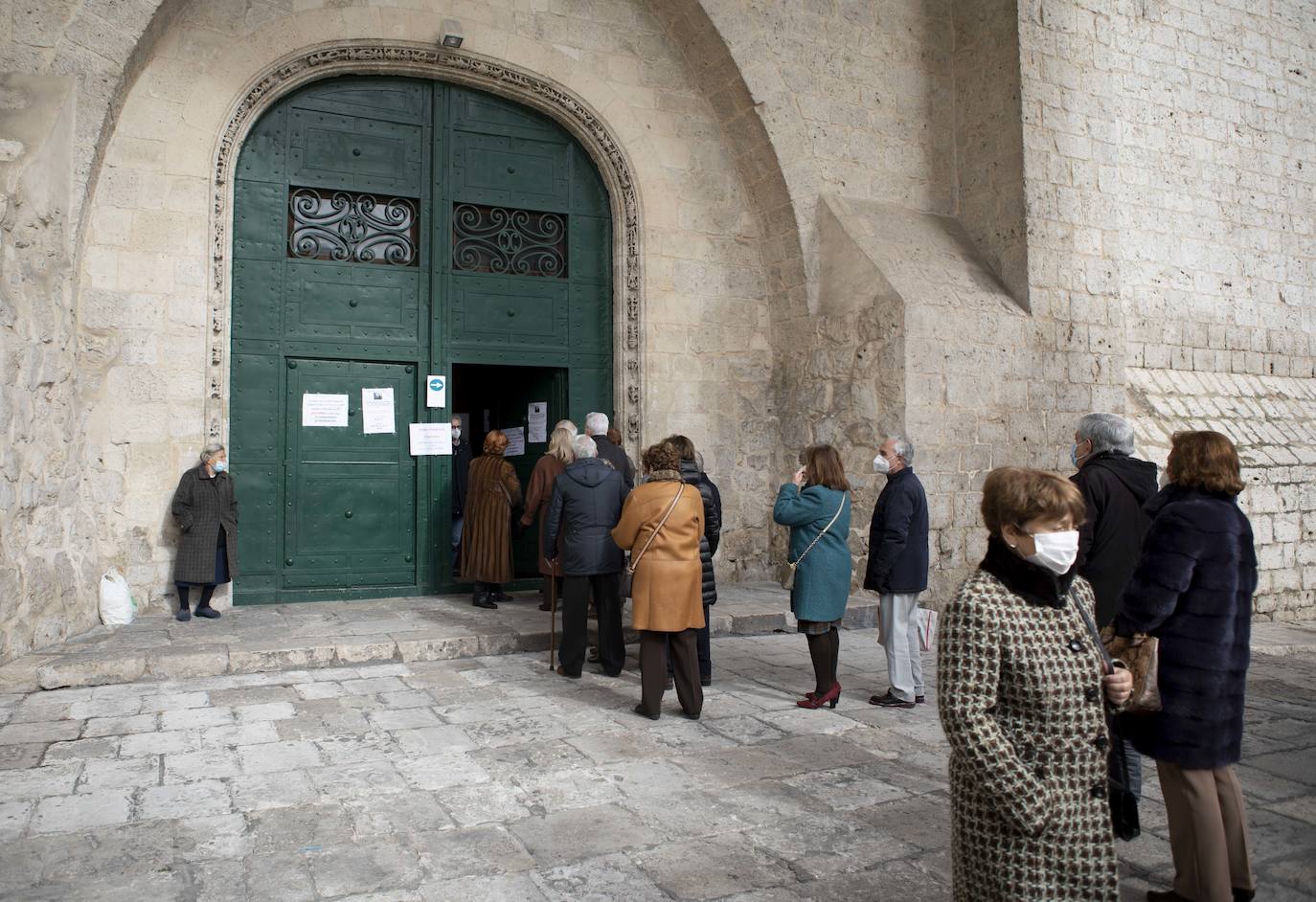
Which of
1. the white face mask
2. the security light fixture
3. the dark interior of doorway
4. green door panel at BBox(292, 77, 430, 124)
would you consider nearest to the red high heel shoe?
the white face mask

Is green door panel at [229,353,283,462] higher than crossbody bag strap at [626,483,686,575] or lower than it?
higher

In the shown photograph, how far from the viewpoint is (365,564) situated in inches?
311

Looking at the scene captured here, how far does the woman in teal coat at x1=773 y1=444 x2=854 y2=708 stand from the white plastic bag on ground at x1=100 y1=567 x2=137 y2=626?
14.9ft

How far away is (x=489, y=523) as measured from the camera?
25.0 feet

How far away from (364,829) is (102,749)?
5.48ft

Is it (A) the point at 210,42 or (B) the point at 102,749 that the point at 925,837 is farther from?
(A) the point at 210,42

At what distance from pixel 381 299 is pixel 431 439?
49.3 inches

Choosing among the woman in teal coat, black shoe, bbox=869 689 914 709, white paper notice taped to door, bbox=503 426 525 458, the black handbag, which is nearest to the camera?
the black handbag

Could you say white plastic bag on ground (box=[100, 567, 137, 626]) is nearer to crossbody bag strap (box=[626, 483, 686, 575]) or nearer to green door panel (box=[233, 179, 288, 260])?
green door panel (box=[233, 179, 288, 260])

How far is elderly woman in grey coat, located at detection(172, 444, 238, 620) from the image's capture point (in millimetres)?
6707

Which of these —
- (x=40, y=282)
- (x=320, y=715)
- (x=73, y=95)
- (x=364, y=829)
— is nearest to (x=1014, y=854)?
(x=364, y=829)

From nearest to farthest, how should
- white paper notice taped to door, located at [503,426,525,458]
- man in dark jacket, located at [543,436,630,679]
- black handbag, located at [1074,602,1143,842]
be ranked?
black handbag, located at [1074,602,1143,842]
man in dark jacket, located at [543,436,630,679]
white paper notice taped to door, located at [503,426,525,458]

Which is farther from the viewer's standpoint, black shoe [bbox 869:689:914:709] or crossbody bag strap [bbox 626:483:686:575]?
black shoe [bbox 869:689:914:709]

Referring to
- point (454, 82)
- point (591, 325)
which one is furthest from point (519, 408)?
point (454, 82)
